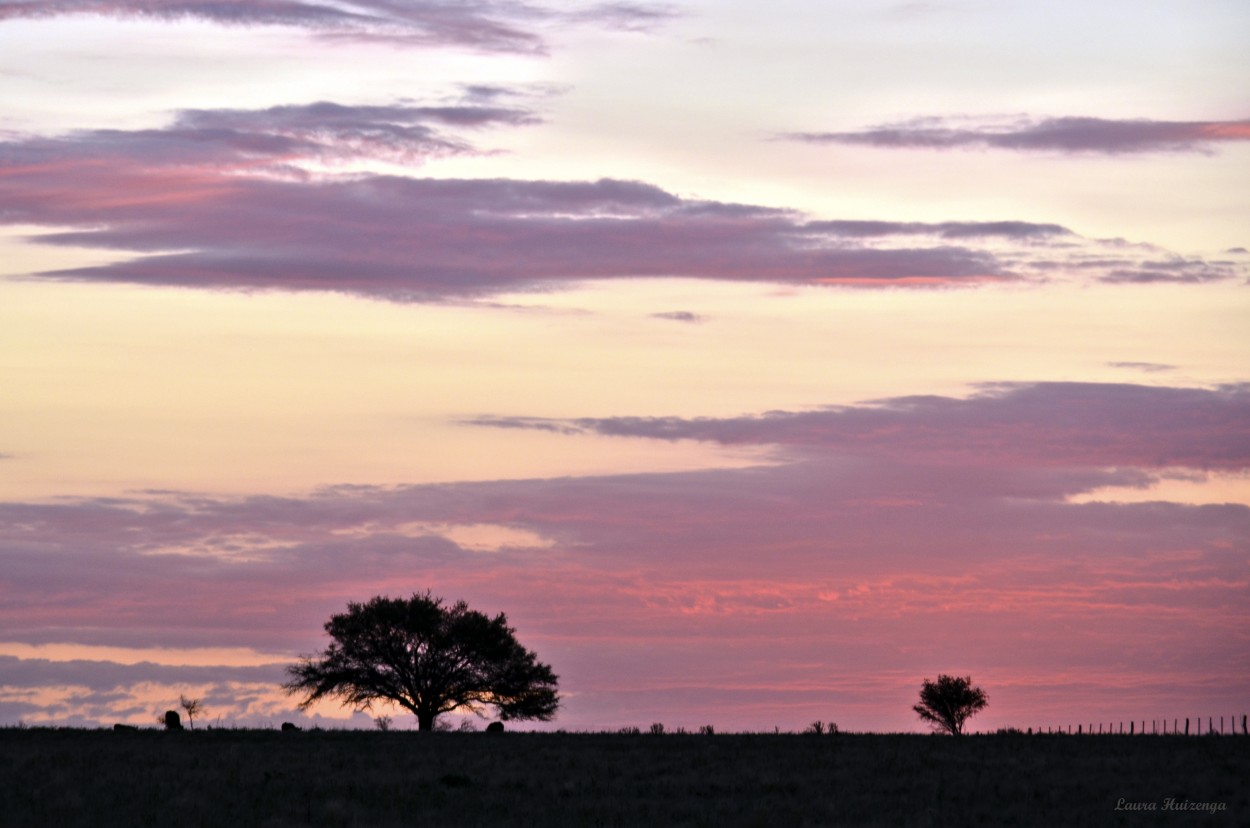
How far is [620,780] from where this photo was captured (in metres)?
47.5

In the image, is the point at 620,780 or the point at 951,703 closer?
the point at 620,780

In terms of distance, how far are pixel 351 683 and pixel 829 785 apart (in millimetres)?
53755

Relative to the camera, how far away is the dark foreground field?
131ft

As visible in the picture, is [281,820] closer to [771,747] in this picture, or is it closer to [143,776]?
[143,776]

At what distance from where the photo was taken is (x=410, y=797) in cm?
4353

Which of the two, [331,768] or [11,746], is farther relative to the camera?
[11,746]

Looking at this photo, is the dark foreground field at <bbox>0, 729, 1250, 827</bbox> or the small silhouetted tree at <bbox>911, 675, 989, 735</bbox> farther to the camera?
the small silhouetted tree at <bbox>911, 675, 989, 735</bbox>

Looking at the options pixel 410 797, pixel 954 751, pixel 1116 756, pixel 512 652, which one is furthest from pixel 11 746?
pixel 512 652

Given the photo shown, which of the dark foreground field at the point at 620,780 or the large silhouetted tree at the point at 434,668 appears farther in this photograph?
the large silhouetted tree at the point at 434,668

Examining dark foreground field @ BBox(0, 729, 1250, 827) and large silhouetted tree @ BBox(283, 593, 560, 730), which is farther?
large silhouetted tree @ BBox(283, 593, 560, 730)

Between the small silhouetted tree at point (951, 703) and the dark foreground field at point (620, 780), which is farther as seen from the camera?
the small silhouetted tree at point (951, 703)

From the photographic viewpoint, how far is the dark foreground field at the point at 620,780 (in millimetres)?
40031

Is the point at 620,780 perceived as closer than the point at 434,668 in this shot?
Yes

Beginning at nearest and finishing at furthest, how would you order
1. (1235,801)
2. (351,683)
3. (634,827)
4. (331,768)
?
(634,827)
(1235,801)
(331,768)
(351,683)
